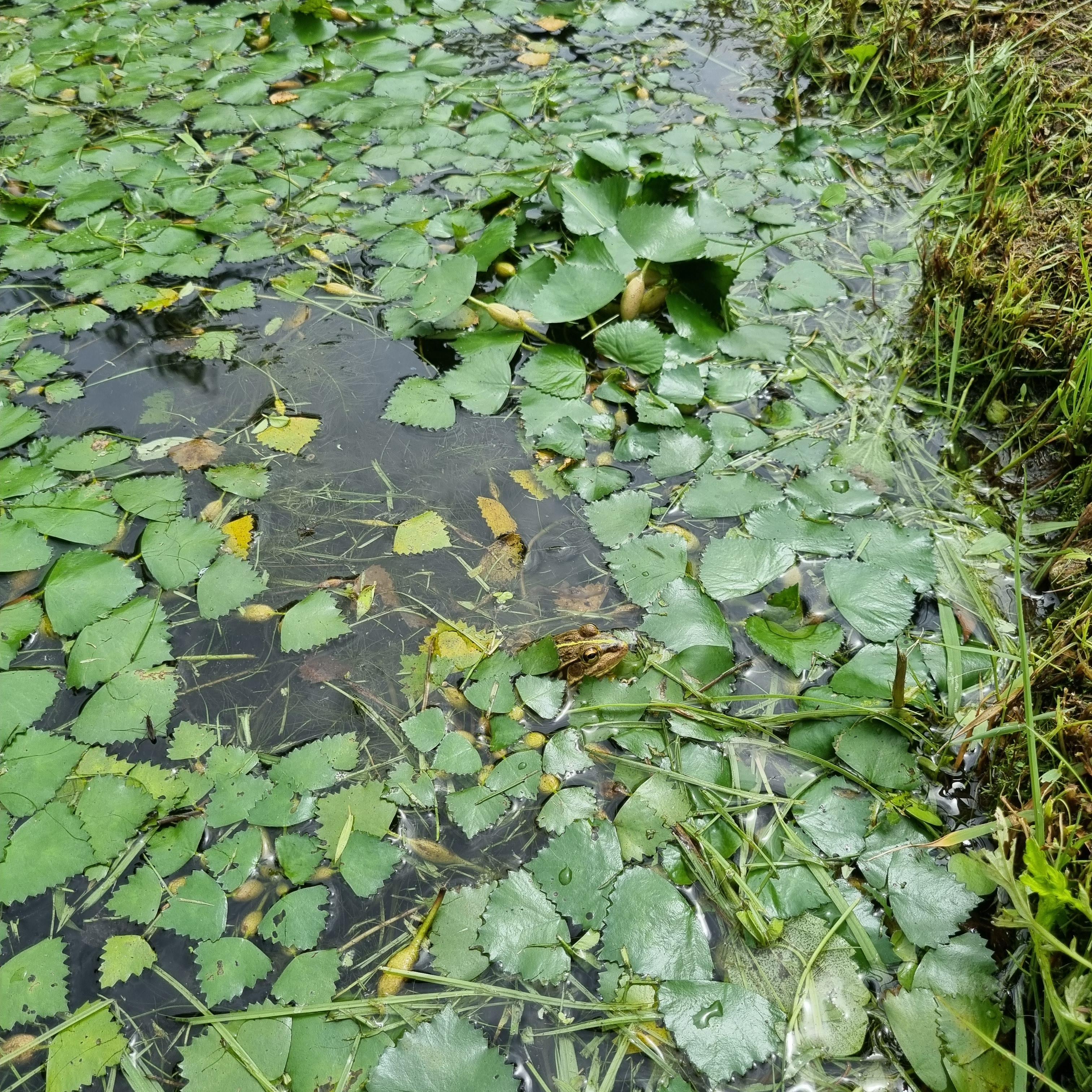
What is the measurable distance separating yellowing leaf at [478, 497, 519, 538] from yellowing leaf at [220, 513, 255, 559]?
479mm

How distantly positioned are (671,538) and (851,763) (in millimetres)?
533

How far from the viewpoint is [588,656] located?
1471 mm

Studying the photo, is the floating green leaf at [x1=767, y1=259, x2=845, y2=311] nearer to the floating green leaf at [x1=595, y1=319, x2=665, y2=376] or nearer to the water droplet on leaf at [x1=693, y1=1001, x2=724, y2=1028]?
the floating green leaf at [x1=595, y1=319, x2=665, y2=376]

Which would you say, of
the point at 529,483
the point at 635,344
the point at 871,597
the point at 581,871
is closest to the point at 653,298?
the point at 635,344

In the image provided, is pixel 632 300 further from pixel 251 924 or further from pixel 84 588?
pixel 251 924

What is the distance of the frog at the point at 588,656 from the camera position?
1.46 m

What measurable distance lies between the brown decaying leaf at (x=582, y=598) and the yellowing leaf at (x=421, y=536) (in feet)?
0.87

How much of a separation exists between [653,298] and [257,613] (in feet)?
3.94

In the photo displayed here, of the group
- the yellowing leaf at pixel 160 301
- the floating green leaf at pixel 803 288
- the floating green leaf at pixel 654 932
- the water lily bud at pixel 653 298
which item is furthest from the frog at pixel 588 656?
the yellowing leaf at pixel 160 301

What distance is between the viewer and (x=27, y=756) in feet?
4.52

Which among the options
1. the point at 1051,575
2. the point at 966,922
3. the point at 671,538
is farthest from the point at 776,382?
the point at 966,922

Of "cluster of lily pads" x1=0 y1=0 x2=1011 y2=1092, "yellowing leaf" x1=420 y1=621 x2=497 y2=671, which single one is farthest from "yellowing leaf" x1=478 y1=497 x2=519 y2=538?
"yellowing leaf" x1=420 y1=621 x2=497 y2=671

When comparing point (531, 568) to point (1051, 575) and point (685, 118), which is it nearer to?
point (1051, 575)

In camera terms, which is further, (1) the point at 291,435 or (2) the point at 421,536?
(1) the point at 291,435
